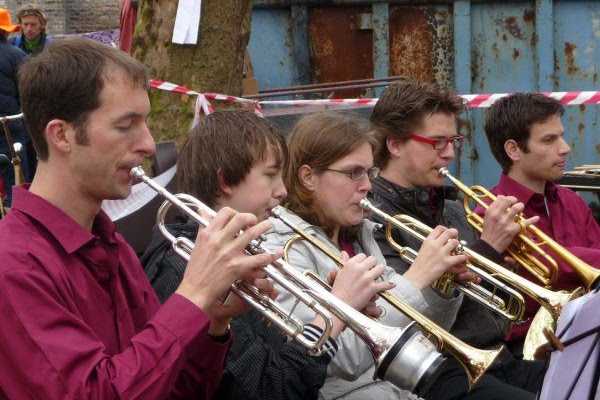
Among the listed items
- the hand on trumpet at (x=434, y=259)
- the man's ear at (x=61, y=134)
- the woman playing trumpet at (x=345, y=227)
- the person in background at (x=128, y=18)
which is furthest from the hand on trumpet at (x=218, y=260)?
the person in background at (x=128, y=18)

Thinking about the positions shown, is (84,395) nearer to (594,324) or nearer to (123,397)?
(123,397)

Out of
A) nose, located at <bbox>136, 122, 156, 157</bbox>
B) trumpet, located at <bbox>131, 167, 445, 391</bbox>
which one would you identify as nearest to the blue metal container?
trumpet, located at <bbox>131, 167, 445, 391</bbox>

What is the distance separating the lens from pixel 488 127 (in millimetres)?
4758

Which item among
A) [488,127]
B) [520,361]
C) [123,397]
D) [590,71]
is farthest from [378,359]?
[590,71]

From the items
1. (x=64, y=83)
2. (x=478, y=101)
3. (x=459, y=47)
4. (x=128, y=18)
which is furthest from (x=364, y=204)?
(x=128, y=18)

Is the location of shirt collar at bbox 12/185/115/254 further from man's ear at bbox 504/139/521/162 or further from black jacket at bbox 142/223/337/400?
man's ear at bbox 504/139/521/162

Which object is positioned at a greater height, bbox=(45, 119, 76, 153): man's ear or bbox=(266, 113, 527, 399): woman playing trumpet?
bbox=(45, 119, 76, 153): man's ear

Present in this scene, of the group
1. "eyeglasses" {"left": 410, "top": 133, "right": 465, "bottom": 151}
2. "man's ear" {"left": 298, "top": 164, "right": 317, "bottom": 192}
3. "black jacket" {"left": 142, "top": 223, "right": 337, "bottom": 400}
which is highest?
"eyeglasses" {"left": 410, "top": 133, "right": 465, "bottom": 151}

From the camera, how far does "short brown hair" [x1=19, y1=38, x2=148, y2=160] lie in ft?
7.58

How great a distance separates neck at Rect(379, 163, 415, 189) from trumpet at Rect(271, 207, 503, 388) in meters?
1.02

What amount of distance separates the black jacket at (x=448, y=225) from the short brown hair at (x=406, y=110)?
210mm

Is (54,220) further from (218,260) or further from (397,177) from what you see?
(397,177)

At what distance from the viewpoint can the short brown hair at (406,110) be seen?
4180mm

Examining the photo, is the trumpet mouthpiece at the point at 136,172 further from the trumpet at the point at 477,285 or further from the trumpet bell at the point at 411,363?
the trumpet at the point at 477,285
